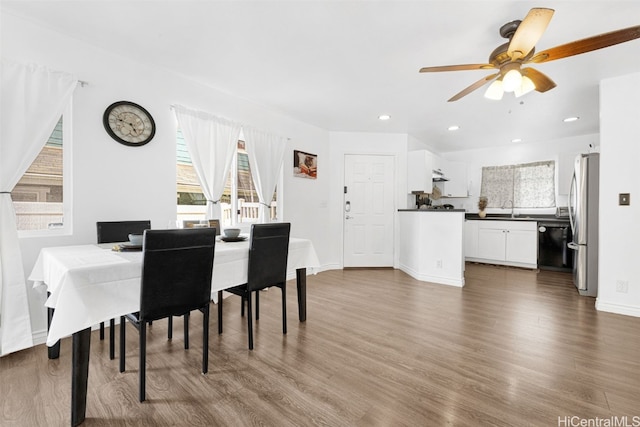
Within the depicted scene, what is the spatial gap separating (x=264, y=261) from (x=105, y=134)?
1.86 m

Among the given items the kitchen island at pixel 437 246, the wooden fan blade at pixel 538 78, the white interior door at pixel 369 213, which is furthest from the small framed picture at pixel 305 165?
the wooden fan blade at pixel 538 78

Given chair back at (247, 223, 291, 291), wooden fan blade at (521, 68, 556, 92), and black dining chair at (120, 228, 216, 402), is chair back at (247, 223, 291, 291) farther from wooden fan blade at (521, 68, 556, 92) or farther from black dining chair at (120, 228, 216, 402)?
wooden fan blade at (521, 68, 556, 92)

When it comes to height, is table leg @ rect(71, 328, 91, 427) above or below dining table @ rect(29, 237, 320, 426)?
below

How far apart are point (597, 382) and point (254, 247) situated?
7.65ft

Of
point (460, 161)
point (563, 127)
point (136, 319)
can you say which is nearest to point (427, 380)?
point (136, 319)

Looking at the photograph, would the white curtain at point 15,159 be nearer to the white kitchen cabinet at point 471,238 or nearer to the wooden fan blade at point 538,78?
the wooden fan blade at point 538,78

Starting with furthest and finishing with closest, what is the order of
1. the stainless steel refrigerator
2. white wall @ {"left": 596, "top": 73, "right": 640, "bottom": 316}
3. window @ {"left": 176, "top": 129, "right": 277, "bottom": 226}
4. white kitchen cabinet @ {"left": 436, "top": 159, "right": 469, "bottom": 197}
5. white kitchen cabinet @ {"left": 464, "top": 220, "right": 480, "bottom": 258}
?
white kitchen cabinet @ {"left": 436, "top": 159, "right": 469, "bottom": 197} → white kitchen cabinet @ {"left": 464, "top": 220, "right": 480, "bottom": 258} → the stainless steel refrigerator → window @ {"left": 176, "top": 129, "right": 277, "bottom": 226} → white wall @ {"left": 596, "top": 73, "right": 640, "bottom": 316}

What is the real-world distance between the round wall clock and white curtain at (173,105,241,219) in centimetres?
31

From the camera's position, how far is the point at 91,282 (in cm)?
146

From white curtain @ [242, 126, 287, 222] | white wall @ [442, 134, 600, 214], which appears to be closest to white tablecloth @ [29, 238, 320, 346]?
white curtain @ [242, 126, 287, 222]

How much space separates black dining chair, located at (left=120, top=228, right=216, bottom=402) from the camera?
160 cm

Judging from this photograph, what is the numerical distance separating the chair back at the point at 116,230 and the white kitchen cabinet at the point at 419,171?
4.28 meters

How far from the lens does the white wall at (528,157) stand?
17.2 ft

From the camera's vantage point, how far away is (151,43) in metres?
2.51
